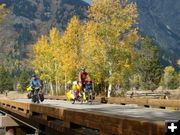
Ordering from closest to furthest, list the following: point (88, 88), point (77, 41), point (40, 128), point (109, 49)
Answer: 1. point (40, 128)
2. point (88, 88)
3. point (109, 49)
4. point (77, 41)

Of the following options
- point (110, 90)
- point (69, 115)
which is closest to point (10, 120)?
point (69, 115)

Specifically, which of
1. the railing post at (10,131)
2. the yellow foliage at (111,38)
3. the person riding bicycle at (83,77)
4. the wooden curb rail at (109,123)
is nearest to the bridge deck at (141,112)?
the wooden curb rail at (109,123)

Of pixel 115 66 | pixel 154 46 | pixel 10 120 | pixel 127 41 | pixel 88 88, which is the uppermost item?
pixel 154 46

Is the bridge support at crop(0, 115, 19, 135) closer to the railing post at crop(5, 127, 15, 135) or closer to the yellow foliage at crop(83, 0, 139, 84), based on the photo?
the railing post at crop(5, 127, 15, 135)

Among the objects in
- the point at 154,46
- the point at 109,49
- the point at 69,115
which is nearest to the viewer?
the point at 69,115

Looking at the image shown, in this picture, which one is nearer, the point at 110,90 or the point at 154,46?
the point at 110,90

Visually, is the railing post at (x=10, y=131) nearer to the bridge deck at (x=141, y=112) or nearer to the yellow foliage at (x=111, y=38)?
the bridge deck at (x=141, y=112)

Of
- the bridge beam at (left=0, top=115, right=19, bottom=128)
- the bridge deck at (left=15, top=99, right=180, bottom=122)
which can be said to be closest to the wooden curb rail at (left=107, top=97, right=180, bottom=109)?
the bridge deck at (left=15, top=99, right=180, bottom=122)

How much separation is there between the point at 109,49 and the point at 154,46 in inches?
2260

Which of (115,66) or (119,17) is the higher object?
(119,17)

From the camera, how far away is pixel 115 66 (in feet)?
146

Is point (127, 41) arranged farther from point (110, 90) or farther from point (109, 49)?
point (110, 90)

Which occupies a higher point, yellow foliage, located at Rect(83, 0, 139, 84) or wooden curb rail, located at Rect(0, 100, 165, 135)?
yellow foliage, located at Rect(83, 0, 139, 84)

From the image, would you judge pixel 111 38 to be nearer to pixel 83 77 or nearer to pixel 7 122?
pixel 83 77
